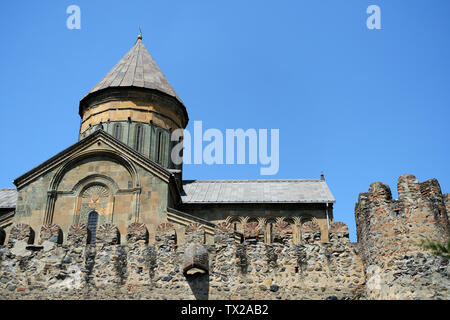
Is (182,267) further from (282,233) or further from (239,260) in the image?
(282,233)

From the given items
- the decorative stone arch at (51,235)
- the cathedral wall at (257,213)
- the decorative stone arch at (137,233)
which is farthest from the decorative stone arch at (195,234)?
the cathedral wall at (257,213)

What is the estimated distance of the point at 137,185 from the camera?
20875 mm

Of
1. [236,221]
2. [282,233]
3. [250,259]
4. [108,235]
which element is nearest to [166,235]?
[108,235]

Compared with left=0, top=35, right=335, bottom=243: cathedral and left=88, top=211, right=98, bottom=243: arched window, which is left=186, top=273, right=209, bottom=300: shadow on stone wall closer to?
left=0, top=35, right=335, bottom=243: cathedral

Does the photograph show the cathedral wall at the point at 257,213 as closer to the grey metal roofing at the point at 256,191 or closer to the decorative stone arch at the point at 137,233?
the grey metal roofing at the point at 256,191

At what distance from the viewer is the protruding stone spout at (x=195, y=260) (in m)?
10.4

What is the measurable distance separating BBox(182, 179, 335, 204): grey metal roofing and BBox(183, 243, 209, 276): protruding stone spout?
44.8 ft

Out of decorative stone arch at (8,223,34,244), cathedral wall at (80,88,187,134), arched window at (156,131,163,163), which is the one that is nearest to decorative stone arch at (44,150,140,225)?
arched window at (156,131,163,163)

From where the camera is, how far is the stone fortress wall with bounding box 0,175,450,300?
32.4 feet

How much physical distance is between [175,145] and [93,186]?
7.04 metres

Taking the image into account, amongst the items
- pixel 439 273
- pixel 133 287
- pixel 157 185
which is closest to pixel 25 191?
pixel 157 185

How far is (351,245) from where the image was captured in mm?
10703

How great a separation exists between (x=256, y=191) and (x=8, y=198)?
11.3 meters

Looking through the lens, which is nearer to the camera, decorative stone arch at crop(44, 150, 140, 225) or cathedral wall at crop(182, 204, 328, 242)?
decorative stone arch at crop(44, 150, 140, 225)
